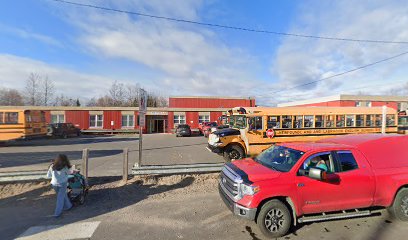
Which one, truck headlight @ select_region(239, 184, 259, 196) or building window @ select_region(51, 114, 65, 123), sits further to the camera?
building window @ select_region(51, 114, 65, 123)

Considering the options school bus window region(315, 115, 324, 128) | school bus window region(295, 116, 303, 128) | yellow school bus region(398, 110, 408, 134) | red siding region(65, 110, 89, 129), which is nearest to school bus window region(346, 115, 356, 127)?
school bus window region(315, 115, 324, 128)

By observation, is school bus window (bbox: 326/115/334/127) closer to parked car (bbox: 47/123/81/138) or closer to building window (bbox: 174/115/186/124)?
parked car (bbox: 47/123/81/138)

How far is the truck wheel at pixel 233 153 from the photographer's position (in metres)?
12.0

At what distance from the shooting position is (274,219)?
4.76 m

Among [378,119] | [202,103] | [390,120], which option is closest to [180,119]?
[202,103]

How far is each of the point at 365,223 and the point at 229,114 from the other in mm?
9439

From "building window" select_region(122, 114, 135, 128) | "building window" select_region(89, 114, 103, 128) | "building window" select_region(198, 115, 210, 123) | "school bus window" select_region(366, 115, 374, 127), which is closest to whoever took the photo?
"school bus window" select_region(366, 115, 374, 127)

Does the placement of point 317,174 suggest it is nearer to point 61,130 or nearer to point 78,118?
point 61,130

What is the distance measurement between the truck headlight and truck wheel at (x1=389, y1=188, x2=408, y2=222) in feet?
10.7

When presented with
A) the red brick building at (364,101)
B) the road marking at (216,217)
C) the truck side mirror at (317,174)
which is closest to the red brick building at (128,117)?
the red brick building at (364,101)

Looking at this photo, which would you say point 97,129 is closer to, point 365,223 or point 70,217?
point 70,217

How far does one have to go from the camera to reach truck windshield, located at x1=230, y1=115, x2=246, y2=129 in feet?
40.0

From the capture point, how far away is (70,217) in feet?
18.3

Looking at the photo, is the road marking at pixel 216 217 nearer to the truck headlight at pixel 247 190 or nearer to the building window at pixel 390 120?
the truck headlight at pixel 247 190
